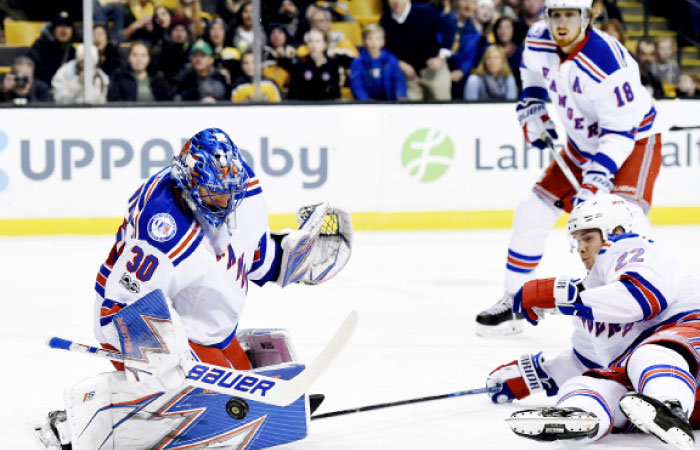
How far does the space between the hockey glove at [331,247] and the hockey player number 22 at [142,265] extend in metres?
0.65

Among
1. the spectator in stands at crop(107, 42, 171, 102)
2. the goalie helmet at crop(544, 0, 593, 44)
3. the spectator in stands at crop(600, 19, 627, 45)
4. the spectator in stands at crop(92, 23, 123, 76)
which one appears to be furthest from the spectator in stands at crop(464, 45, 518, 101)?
the goalie helmet at crop(544, 0, 593, 44)

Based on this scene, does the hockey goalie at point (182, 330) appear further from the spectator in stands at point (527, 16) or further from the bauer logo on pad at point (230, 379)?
the spectator in stands at point (527, 16)

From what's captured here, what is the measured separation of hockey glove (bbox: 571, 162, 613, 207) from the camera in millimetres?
4160

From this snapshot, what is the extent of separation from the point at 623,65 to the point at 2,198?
3667mm

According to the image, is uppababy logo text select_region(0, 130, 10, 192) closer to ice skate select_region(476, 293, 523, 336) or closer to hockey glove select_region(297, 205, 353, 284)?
ice skate select_region(476, 293, 523, 336)

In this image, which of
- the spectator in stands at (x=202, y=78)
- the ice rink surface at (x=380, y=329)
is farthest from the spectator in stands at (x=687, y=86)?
the spectator in stands at (x=202, y=78)

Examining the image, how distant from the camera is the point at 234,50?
6949mm

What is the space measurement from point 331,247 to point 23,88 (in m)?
4.00

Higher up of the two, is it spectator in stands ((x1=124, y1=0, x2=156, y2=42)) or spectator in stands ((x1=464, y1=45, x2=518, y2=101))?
spectator in stands ((x1=124, y1=0, x2=156, y2=42))

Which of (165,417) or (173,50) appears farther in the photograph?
(173,50)

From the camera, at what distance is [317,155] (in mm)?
6883

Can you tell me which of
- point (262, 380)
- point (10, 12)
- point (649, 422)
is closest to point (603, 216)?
point (649, 422)

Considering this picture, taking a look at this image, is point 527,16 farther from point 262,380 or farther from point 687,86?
point 262,380

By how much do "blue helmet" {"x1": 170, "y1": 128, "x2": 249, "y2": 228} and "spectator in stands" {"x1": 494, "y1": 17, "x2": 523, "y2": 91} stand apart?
15.6ft
